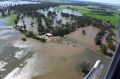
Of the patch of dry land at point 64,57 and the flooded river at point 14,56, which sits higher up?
the flooded river at point 14,56

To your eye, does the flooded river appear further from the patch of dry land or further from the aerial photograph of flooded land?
the patch of dry land

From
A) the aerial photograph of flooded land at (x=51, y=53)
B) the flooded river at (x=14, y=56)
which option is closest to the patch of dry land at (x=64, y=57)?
the aerial photograph of flooded land at (x=51, y=53)

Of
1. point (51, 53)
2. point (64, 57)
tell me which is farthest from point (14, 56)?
point (64, 57)

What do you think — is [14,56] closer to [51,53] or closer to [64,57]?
[51,53]

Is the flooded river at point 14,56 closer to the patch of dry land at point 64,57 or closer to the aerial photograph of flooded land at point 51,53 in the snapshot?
the aerial photograph of flooded land at point 51,53

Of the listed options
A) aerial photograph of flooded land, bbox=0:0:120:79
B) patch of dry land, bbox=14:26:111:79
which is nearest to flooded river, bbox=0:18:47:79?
aerial photograph of flooded land, bbox=0:0:120:79

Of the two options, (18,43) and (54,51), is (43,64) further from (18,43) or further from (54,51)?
(18,43)

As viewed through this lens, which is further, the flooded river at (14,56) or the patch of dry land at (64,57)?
the patch of dry land at (64,57)

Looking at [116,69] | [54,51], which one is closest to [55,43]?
[54,51]
